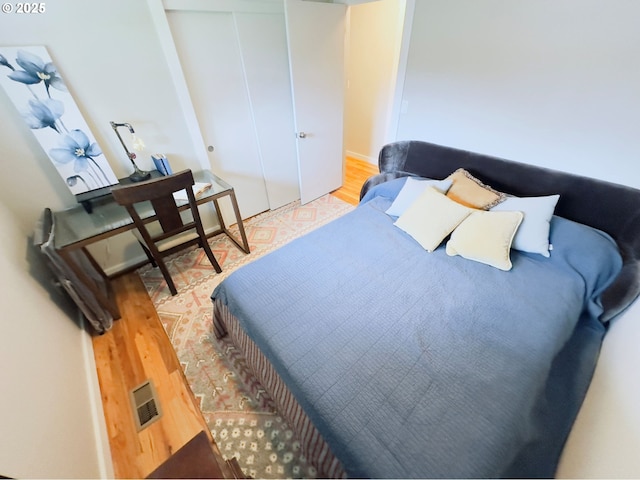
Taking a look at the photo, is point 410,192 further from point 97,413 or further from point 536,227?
point 97,413

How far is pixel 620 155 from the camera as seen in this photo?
4.53ft

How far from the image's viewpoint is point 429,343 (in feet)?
3.50

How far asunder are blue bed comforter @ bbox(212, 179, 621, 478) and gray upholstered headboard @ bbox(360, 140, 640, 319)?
0.06m

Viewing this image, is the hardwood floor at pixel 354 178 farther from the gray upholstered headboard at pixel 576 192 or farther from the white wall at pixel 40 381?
the white wall at pixel 40 381

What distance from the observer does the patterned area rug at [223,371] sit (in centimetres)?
118

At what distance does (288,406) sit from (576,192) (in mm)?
2088

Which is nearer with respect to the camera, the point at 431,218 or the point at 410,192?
the point at 431,218

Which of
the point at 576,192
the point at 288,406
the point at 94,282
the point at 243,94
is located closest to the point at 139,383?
the point at 94,282

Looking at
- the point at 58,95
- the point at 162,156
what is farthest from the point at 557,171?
the point at 58,95

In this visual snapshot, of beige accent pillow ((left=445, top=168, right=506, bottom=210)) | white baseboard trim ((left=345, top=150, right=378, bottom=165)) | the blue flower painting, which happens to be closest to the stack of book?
the blue flower painting

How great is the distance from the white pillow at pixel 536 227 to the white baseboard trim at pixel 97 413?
242 centimetres

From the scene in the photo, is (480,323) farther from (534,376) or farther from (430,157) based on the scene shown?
(430,157)

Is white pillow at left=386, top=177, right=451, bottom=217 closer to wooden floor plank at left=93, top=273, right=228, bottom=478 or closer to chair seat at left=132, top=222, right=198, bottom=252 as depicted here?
chair seat at left=132, top=222, right=198, bottom=252

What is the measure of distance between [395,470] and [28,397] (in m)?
1.36
